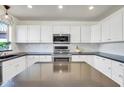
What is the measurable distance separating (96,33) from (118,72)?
2448 mm

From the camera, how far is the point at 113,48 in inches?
201

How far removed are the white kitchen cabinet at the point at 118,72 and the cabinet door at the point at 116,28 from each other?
0.69 metres

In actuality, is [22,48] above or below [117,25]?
below

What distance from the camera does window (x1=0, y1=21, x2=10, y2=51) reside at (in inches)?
193

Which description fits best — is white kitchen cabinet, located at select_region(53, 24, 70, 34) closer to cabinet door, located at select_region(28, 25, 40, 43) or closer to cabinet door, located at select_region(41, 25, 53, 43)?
cabinet door, located at select_region(41, 25, 53, 43)

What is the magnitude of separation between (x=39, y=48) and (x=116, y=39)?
3.43 m

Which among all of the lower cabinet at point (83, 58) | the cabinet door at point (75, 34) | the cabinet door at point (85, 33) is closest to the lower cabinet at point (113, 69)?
the lower cabinet at point (83, 58)

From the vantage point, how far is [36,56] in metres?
5.59

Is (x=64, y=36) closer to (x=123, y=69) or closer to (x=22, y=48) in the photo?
(x=22, y=48)

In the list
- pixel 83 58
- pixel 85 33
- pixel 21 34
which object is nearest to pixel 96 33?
pixel 85 33

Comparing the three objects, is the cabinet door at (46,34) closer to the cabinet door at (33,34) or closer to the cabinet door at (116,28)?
the cabinet door at (33,34)
